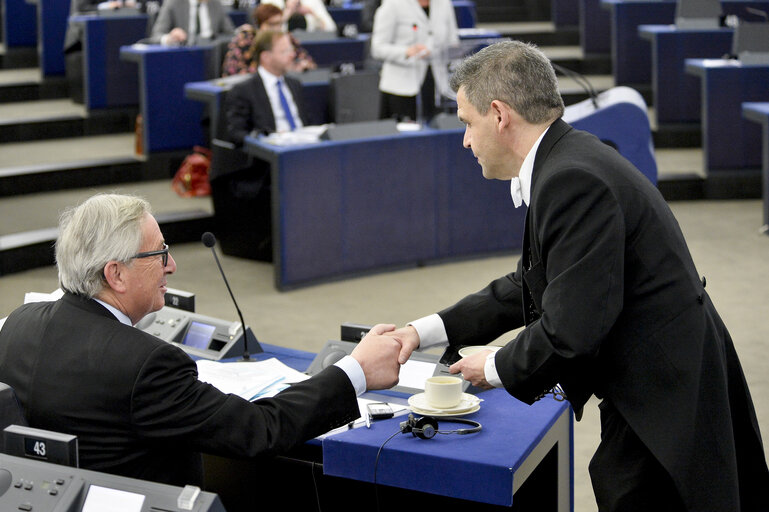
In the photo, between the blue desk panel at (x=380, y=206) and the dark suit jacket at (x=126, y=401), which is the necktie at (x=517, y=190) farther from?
the blue desk panel at (x=380, y=206)

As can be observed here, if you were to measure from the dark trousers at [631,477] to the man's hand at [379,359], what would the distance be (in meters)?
0.53

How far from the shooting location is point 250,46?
771cm

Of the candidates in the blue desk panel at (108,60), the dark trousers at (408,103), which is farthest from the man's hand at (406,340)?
the blue desk panel at (108,60)

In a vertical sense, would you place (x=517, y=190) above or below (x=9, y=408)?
above

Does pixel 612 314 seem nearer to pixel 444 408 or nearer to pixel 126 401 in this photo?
pixel 444 408

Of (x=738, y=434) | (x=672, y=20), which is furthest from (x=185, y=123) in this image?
(x=738, y=434)

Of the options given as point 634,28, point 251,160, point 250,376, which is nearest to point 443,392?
point 250,376

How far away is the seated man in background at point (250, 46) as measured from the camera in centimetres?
745

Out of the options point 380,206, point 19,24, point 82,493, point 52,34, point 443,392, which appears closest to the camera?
point 82,493

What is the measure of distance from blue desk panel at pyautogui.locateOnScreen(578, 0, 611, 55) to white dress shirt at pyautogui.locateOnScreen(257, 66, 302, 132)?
4.86m

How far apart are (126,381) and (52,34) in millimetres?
8545

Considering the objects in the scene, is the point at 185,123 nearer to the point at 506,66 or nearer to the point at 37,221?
the point at 37,221

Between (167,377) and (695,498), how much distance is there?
1.04 metres

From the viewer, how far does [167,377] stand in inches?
84.0
